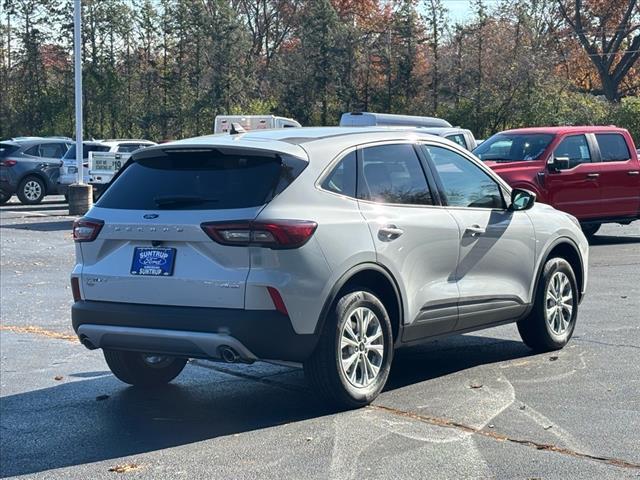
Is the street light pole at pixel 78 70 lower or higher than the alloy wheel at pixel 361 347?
higher

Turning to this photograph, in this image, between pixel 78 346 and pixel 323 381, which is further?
pixel 78 346

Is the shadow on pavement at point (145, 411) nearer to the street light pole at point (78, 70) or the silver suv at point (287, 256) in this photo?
the silver suv at point (287, 256)

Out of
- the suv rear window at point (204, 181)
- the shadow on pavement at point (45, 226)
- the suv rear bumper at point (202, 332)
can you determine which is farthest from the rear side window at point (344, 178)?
the shadow on pavement at point (45, 226)

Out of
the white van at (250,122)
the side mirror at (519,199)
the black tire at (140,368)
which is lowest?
the black tire at (140,368)

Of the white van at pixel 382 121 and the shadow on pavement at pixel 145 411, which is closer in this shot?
the shadow on pavement at pixel 145 411

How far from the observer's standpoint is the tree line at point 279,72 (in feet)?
123

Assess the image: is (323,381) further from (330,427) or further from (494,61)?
(494,61)

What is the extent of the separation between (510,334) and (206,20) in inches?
1316

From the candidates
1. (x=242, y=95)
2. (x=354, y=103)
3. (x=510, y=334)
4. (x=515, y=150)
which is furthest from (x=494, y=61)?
(x=510, y=334)

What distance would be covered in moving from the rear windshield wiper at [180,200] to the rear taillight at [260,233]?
24cm

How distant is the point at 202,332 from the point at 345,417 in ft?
3.53

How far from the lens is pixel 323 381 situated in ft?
21.5

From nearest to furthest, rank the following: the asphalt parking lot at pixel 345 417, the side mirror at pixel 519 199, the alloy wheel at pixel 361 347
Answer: the asphalt parking lot at pixel 345 417
the alloy wheel at pixel 361 347
the side mirror at pixel 519 199

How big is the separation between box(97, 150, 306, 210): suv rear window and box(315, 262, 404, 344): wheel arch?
70 centimetres
